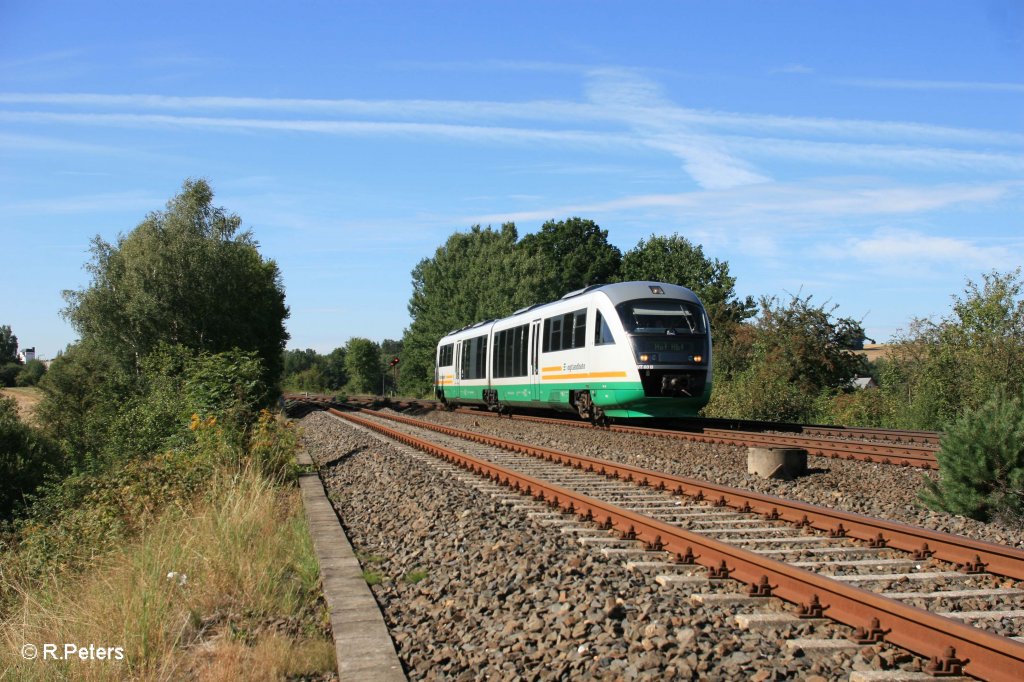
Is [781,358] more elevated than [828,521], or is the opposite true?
[781,358]

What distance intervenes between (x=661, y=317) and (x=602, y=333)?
1.28 meters

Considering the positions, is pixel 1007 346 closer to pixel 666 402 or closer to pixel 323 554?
pixel 666 402

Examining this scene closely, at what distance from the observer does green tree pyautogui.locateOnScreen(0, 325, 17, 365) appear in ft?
509

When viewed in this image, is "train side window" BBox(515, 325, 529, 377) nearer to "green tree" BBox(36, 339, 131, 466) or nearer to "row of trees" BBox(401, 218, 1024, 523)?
"row of trees" BBox(401, 218, 1024, 523)

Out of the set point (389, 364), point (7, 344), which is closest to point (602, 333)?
point (389, 364)

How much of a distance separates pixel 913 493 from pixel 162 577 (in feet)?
25.6

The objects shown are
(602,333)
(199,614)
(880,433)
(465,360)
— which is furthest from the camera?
(465,360)

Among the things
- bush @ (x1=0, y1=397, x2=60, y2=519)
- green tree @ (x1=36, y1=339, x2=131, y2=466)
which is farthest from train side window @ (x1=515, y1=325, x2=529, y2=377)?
green tree @ (x1=36, y1=339, x2=131, y2=466)

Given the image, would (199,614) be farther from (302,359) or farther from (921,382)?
(302,359)

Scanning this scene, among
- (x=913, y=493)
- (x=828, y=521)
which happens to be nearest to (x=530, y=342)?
(x=913, y=493)

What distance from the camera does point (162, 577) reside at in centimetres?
629

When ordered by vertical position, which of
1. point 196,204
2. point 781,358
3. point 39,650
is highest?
point 196,204

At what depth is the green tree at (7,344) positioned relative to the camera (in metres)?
155

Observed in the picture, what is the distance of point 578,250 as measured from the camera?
77.9 metres
